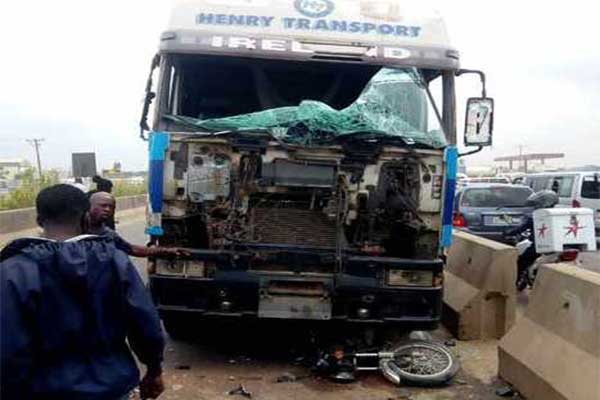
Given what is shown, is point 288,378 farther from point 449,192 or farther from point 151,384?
point 151,384

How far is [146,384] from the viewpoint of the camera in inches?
121

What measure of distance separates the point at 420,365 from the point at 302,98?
272 centimetres

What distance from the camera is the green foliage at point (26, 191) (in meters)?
21.3

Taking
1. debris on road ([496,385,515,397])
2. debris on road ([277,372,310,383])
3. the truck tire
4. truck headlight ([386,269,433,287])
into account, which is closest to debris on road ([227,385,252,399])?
debris on road ([277,372,310,383])

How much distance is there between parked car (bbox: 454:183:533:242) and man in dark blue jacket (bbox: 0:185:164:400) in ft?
33.8

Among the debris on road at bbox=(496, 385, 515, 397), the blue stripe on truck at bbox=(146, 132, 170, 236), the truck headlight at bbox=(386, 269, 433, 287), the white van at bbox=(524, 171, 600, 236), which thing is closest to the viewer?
the debris on road at bbox=(496, 385, 515, 397)

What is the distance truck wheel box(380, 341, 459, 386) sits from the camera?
5.66 metres

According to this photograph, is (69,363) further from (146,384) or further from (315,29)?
(315,29)

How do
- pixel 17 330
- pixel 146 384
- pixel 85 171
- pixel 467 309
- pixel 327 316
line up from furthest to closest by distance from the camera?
1. pixel 85 171
2. pixel 467 309
3. pixel 327 316
4. pixel 146 384
5. pixel 17 330

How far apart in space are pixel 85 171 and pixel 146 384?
14.2 metres

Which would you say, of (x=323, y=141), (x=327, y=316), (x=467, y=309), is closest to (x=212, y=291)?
(x=327, y=316)

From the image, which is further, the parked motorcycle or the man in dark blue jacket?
the parked motorcycle

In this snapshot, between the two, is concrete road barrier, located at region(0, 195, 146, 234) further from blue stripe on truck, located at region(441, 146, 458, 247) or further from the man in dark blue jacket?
the man in dark blue jacket

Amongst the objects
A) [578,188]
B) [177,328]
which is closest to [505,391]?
[177,328]
